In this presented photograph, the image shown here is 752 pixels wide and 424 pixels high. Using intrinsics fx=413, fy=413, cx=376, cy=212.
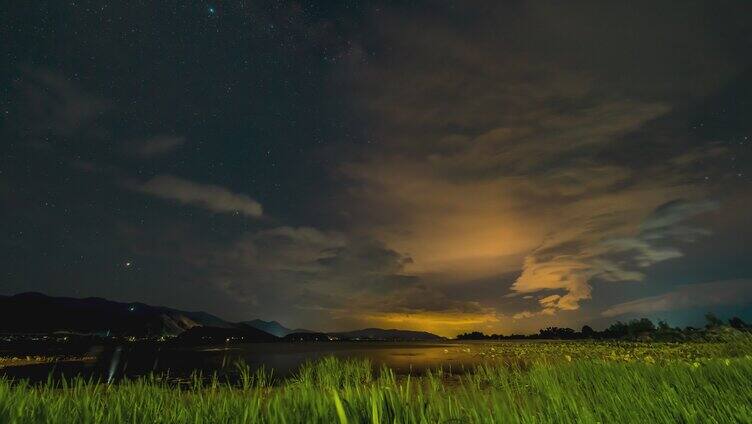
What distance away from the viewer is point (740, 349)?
15734 millimetres

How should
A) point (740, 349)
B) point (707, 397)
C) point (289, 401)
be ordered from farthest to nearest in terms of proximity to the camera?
1. point (740, 349)
2. point (707, 397)
3. point (289, 401)

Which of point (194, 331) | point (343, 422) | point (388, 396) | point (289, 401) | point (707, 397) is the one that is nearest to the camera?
point (343, 422)

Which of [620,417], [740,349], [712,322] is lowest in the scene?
[620,417]

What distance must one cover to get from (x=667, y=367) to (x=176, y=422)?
11.7 meters

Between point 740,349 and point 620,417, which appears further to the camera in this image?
point 740,349

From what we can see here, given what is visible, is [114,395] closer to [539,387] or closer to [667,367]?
[539,387]

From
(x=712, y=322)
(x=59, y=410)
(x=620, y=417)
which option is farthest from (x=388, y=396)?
(x=712, y=322)

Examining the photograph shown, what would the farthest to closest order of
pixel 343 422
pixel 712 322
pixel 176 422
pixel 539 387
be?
1. pixel 712 322
2. pixel 539 387
3. pixel 176 422
4. pixel 343 422

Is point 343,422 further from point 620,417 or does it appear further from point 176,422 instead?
point 620,417

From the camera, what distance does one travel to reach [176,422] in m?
5.26

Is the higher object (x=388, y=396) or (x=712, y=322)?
(x=712, y=322)

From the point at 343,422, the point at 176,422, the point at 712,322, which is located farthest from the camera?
the point at 712,322

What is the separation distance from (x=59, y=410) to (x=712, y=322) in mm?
38769

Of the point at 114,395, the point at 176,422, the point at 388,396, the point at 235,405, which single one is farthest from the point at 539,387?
the point at 114,395
